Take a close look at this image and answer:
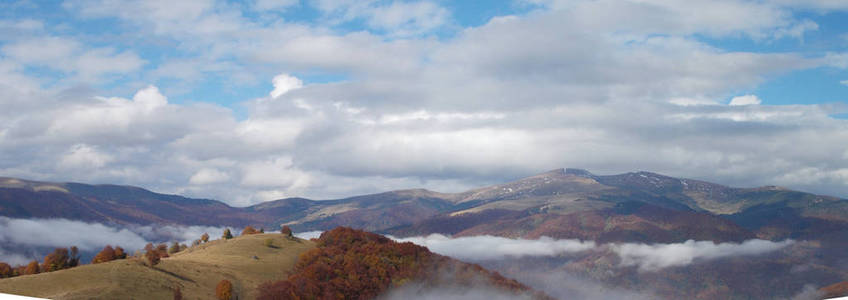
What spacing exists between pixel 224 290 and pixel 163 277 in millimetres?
11826

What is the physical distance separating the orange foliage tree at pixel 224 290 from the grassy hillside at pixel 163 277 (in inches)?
46.9

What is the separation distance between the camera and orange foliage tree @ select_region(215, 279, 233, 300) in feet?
390

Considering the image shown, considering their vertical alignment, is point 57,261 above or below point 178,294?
above

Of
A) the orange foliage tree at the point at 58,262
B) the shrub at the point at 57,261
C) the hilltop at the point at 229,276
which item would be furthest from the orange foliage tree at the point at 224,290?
the orange foliage tree at the point at 58,262

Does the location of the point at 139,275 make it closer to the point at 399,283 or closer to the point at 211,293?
the point at 211,293

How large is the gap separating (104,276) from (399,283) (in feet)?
357

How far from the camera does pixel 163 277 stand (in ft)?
370

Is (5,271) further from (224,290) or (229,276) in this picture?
(224,290)

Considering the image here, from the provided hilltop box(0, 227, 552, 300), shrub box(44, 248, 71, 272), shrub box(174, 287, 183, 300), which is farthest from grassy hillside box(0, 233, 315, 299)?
shrub box(44, 248, 71, 272)

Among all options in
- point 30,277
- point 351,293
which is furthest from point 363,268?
point 30,277

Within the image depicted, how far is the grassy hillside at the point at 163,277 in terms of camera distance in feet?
306

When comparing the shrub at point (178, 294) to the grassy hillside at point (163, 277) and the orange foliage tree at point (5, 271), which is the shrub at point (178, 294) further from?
the orange foliage tree at point (5, 271)

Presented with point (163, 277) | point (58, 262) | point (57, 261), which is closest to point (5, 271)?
point (58, 262)

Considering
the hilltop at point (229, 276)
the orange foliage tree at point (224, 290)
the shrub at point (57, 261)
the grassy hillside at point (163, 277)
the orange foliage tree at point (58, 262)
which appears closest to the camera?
the grassy hillside at point (163, 277)
